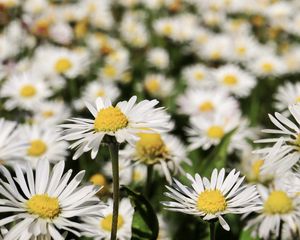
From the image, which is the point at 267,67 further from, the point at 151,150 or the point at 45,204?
the point at 45,204

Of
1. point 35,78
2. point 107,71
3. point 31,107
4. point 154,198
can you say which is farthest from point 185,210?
point 107,71

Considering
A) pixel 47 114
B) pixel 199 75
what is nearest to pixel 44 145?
pixel 47 114

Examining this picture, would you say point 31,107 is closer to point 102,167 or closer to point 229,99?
point 102,167

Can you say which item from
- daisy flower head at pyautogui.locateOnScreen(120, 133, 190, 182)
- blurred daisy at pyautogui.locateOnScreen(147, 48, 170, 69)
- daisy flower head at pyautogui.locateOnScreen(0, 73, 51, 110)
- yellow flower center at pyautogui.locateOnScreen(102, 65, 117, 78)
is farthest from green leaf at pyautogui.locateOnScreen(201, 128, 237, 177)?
blurred daisy at pyautogui.locateOnScreen(147, 48, 170, 69)

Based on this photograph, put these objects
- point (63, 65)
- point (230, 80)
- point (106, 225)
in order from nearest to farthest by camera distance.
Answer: point (106, 225)
point (63, 65)
point (230, 80)

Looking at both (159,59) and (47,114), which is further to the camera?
(159,59)

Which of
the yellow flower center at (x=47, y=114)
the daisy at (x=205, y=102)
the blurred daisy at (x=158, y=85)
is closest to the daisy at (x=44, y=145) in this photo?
the yellow flower center at (x=47, y=114)
